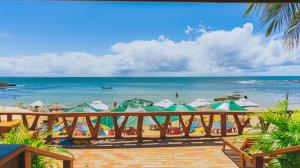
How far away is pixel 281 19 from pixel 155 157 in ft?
13.0

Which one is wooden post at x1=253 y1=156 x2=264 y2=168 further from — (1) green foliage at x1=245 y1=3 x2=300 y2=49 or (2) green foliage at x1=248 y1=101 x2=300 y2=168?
(1) green foliage at x1=245 y1=3 x2=300 y2=49

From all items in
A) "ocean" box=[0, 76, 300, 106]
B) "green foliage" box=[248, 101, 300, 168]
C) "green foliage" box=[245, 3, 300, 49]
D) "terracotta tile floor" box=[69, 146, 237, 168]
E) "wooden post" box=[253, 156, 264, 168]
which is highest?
"green foliage" box=[245, 3, 300, 49]

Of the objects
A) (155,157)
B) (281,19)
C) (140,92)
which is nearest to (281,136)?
(155,157)

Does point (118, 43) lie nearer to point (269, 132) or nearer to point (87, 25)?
point (87, 25)

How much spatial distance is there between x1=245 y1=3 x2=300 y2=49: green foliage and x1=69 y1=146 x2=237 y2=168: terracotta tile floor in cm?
288

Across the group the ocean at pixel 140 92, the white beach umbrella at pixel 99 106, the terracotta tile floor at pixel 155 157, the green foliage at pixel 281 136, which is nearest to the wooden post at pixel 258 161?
the green foliage at pixel 281 136

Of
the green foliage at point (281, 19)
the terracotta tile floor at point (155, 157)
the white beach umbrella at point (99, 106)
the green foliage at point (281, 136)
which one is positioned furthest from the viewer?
the white beach umbrella at point (99, 106)

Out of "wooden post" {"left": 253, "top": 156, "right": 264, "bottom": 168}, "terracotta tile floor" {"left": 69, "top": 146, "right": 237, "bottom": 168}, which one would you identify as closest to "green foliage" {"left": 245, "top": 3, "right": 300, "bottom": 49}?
"terracotta tile floor" {"left": 69, "top": 146, "right": 237, "bottom": 168}

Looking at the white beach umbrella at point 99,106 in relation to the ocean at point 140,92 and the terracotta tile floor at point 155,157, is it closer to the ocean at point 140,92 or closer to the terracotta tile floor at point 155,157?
the terracotta tile floor at point 155,157

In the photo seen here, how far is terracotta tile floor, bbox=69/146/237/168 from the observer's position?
15.2 ft

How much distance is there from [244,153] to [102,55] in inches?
2788

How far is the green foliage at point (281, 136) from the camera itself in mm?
3033

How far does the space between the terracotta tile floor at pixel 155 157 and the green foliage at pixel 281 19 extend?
9.44ft

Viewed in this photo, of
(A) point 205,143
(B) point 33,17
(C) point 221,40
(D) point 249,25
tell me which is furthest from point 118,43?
(A) point 205,143
